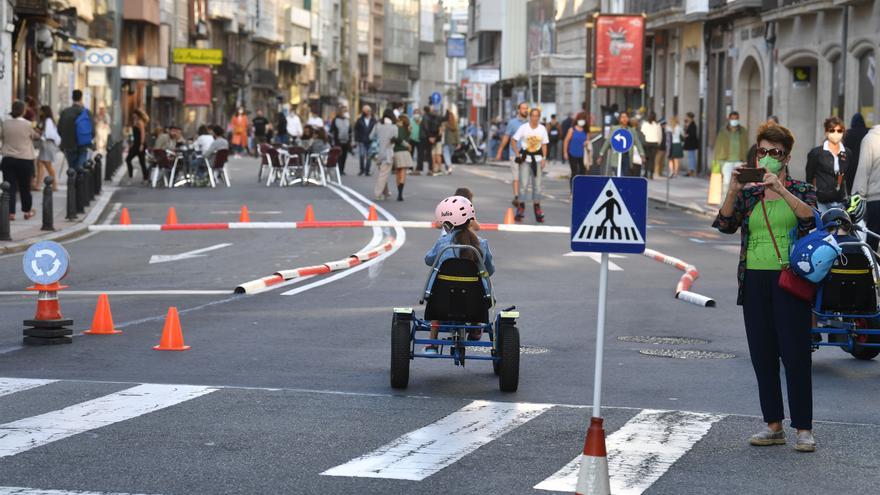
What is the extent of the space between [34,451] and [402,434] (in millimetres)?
1967

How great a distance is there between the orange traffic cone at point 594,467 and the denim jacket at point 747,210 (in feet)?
A: 6.53

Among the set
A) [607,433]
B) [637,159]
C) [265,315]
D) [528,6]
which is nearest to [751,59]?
[637,159]

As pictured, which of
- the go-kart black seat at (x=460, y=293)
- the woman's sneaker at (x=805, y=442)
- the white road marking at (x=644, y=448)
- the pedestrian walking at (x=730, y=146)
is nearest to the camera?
the white road marking at (x=644, y=448)

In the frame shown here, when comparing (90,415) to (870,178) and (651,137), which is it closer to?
(870,178)

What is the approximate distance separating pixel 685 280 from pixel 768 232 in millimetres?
9571

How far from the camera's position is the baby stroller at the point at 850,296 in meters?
12.4

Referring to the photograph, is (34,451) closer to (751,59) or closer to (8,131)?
(8,131)

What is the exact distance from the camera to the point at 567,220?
2908 centimetres

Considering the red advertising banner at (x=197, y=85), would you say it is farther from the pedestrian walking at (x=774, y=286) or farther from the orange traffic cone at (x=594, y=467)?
the orange traffic cone at (x=594, y=467)

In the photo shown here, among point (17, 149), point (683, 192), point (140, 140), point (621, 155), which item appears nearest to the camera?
point (17, 149)

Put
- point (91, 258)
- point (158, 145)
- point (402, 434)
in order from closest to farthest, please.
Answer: point (402, 434), point (91, 258), point (158, 145)

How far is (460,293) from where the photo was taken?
11.1 m

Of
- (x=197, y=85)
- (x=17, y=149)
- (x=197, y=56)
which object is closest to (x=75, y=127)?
(x=17, y=149)

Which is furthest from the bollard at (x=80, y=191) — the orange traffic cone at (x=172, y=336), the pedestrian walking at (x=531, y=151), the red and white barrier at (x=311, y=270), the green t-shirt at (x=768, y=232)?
the green t-shirt at (x=768, y=232)
